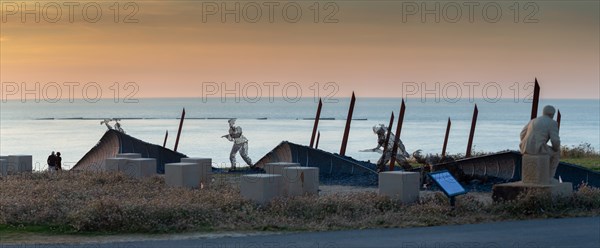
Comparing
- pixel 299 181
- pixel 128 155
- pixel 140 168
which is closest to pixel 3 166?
pixel 128 155

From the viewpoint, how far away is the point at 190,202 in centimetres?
2106

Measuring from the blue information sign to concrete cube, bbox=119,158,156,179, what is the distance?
37.0 feet

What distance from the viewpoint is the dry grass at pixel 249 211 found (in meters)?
18.4

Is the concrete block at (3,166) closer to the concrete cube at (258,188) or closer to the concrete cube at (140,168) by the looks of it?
the concrete cube at (140,168)

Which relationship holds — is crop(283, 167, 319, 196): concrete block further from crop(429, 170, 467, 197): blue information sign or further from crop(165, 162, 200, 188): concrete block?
crop(429, 170, 467, 197): blue information sign

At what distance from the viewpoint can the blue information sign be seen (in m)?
A: 19.8

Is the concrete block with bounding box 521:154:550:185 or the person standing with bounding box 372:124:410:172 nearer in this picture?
the concrete block with bounding box 521:154:550:185

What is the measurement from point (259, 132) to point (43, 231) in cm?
7461

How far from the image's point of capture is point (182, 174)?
2625 cm

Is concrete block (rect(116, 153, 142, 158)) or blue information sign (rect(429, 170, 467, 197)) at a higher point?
concrete block (rect(116, 153, 142, 158))

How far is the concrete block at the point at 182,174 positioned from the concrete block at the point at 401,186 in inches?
249

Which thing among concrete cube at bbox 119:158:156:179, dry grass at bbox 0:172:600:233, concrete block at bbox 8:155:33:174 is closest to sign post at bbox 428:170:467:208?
dry grass at bbox 0:172:600:233

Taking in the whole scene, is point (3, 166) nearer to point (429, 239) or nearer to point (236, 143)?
point (236, 143)

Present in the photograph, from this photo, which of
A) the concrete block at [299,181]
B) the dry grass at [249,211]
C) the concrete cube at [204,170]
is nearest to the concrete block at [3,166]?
the concrete cube at [204,170]
